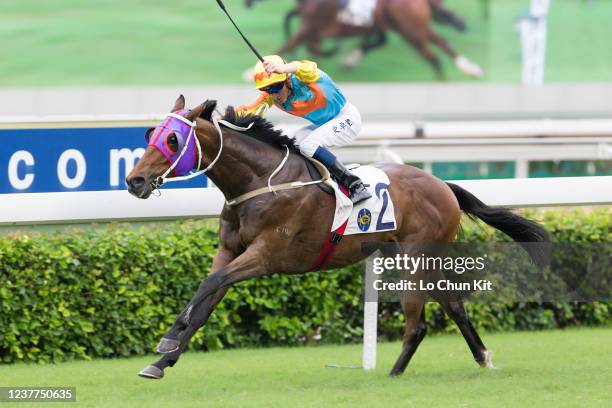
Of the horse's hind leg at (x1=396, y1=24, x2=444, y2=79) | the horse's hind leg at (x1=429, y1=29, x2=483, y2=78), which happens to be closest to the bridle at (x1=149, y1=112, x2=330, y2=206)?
the horse's hind leg at (x1=396, y1=24, x2=444, y2=79)

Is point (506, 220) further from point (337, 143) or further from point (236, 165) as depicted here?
point (236, 165)

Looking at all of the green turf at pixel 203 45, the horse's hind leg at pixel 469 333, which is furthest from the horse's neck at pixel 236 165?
the green turf at pixel 203 45

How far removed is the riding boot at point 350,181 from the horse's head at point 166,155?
0.80 meters

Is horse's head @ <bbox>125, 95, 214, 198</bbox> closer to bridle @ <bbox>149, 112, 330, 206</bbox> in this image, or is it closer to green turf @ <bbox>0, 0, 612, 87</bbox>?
bridle @ <bbox>149, 112, 330, 206</bbox>

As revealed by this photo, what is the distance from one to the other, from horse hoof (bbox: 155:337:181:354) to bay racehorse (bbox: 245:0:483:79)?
2075cm

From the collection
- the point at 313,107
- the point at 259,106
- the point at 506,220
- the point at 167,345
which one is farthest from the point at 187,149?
the point at 506,220

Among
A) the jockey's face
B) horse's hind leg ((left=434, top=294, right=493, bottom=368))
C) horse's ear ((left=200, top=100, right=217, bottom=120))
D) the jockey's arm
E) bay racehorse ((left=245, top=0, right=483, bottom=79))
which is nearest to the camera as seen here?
horse's ear ((left=200, top=100, right=217, bottom=120))

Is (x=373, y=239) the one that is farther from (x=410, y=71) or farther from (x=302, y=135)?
(x=410, y=71)

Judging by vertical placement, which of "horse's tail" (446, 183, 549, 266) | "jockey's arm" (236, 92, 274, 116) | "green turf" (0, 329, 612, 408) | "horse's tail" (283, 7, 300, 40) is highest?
"horse's tail" (283, 7, 300, 40)

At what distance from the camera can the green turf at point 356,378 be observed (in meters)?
5.48

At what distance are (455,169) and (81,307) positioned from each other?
6.71m

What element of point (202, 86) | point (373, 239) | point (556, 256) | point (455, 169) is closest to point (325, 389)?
point (373, 239)

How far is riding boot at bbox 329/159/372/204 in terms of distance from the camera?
608cm

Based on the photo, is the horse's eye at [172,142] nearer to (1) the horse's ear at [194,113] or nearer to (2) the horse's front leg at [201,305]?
(1) the horse's ear at [194,113]
